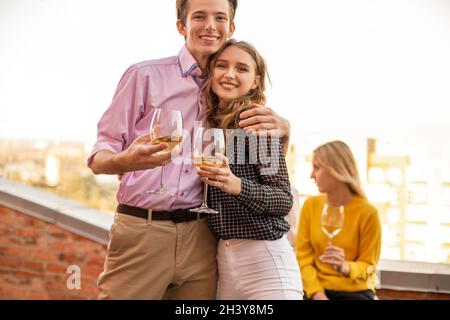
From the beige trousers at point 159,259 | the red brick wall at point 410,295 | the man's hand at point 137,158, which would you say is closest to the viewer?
the man's hand at point 137,158

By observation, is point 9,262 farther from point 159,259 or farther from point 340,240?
point 159,259

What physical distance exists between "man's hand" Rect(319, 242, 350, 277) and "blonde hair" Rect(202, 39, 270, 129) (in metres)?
0.72

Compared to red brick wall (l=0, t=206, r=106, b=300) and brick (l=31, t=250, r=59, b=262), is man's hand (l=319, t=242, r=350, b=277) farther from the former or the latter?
brick (l=31, t=250, r=59, b=262)

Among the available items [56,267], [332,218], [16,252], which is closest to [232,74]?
[332,218]

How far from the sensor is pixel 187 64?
1.70 meters

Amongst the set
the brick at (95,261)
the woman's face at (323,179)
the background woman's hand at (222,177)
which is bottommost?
the brick at (95,261)

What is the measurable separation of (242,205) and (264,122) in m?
0.26

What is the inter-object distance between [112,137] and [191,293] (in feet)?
1.59

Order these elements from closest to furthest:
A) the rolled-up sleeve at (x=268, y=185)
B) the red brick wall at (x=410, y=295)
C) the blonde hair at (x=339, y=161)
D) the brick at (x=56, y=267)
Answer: the rolled-up sleeve at (x=268, y=185) < the blonde hair at (x=339, y=161) < the red brick wall at (x=410, y=295) < the brick at (x=56, y=267)

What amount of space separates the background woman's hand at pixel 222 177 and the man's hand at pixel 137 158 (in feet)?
0.32

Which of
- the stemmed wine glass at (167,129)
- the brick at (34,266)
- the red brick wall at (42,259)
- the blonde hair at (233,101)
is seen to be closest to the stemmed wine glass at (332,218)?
the blonde hair at (233,101)

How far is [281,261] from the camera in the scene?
1.63 meters

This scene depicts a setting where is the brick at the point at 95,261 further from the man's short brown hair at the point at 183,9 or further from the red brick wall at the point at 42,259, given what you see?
the man's short brown hair at the point at 183,9

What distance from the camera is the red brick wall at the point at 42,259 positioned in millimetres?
3363
